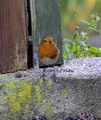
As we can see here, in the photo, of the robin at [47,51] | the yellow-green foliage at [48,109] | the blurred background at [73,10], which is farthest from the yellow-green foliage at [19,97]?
the blurred background at [73,10]

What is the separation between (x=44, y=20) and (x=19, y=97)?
0.55 meters

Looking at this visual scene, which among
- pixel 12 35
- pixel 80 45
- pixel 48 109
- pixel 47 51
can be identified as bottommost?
pixel 48 109

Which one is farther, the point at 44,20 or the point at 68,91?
the point at 44,20

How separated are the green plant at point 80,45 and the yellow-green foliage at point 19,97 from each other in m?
0.94

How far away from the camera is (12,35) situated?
12.3ft

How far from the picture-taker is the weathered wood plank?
3744mm

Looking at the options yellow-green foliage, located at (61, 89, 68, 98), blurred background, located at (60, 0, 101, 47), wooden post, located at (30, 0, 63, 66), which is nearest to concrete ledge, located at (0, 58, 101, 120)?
yellow-green foliage, located at (61, 89, 68, 98)

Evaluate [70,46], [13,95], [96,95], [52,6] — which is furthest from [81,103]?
[70,46]

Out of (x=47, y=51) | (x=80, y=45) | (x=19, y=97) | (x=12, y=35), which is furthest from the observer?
(x=80, y=45)

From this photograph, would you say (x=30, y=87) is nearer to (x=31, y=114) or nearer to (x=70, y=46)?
(x=31, y=114)

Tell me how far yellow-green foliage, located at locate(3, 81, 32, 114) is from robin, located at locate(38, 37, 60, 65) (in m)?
0.28

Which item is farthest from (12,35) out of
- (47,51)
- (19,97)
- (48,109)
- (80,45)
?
(80,45)

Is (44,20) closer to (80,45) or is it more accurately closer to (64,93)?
(64,93)

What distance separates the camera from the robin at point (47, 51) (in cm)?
385
